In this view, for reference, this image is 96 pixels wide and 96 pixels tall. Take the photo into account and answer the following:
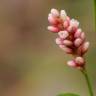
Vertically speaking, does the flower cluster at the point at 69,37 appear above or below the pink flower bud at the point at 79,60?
above

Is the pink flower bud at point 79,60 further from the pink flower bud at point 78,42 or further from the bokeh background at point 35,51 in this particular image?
the bokeh background at point 35,51

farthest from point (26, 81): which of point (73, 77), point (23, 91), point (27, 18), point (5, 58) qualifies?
point (27, 18)

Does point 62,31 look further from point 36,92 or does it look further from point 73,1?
point 73,1

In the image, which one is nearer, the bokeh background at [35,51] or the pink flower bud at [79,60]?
the pink flower bud at [79,60]

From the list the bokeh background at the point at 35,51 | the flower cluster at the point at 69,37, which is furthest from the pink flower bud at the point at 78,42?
the bokeh background at the point at 35,51

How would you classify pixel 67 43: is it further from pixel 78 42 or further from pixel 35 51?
pixel 35 51
